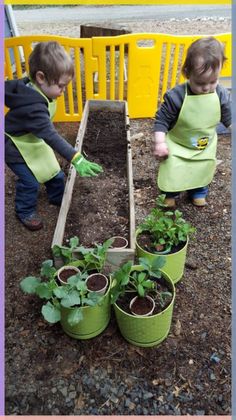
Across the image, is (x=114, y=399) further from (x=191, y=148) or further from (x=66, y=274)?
(x=191, y=148)

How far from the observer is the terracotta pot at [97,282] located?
6.07 ft

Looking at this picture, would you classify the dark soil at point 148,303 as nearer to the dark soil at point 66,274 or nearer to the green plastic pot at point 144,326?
the green plastic pot at point 144,326

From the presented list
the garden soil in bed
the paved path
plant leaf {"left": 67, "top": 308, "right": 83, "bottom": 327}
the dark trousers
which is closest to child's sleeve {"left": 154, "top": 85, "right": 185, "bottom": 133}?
the garden soil in bed

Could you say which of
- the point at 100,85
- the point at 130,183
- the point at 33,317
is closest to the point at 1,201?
the point at 33,317

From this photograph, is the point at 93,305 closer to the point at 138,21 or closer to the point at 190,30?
the point at 190,30

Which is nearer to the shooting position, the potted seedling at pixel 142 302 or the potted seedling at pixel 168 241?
the potted seedling at pixel 142 302

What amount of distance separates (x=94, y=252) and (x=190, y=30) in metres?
7.42

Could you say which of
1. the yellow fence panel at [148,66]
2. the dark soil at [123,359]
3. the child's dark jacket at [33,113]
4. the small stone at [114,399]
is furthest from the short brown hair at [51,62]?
the small stone at [114,399]

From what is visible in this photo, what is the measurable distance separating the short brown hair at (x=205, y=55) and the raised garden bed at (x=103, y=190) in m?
0.81

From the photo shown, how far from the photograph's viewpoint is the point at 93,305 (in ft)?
5.57

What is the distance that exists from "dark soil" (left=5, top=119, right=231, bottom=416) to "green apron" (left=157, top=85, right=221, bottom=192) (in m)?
0.51

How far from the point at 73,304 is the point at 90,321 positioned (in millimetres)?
207

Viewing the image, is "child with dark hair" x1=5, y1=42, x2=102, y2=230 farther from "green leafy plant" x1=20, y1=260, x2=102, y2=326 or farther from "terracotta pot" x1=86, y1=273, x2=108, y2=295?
"green leafy plant" x1=20, y1=260, x2=102, y2=326

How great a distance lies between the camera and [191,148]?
2.70 meters
